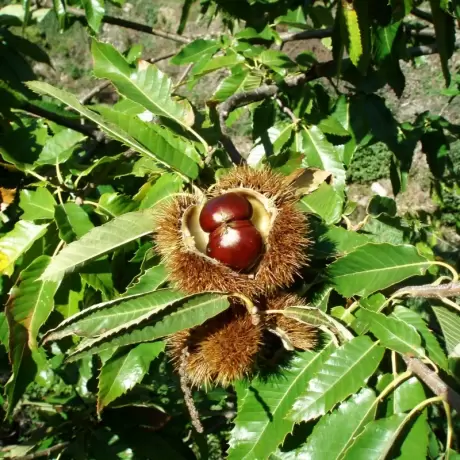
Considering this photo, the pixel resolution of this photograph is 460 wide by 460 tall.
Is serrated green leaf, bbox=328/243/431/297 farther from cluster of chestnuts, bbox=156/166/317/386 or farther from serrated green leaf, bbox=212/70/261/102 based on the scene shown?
serrated green leaf, bbox=212/70/261/102

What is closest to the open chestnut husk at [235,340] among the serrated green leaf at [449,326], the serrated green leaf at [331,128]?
the serrated green leaf at [449,326]

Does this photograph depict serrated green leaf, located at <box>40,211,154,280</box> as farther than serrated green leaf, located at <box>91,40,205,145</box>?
No

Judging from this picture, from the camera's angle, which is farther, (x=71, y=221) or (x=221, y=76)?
(x=221, y=76)

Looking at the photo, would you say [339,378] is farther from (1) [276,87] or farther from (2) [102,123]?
(1) [276,87]

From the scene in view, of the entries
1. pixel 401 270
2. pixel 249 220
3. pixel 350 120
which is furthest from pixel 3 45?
pixel 401 270

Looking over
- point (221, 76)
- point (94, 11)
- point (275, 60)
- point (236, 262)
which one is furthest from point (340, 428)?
point (221, 76)

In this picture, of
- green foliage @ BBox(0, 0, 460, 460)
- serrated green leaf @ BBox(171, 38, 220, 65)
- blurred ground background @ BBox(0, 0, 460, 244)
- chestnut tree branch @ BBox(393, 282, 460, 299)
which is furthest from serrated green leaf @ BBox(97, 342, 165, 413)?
blurred ground background @ BBox(0, 0, 460, 244)
